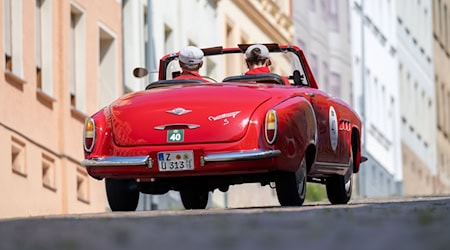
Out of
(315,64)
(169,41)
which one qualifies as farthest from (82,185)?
(315,64)

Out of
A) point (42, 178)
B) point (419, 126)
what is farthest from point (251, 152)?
point (419, 126)

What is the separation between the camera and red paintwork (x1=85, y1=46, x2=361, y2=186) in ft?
54.2

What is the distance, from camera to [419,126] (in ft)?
248

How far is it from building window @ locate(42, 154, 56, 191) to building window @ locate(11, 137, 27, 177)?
3.68 feet

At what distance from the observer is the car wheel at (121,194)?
17234mm

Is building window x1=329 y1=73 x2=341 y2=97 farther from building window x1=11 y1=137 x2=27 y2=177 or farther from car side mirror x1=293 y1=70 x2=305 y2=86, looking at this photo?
car side mirror x1=293 y1=70 x2=305 y2=86

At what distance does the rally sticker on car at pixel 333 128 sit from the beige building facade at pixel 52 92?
30.2 feet

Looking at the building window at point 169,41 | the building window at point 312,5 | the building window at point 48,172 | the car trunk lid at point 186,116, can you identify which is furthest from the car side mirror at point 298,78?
the building window at point 312,5

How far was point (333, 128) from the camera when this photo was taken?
1838 centimetres

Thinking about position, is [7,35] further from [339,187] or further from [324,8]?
[324,8]

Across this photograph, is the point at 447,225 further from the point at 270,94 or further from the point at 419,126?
the point at 419,126

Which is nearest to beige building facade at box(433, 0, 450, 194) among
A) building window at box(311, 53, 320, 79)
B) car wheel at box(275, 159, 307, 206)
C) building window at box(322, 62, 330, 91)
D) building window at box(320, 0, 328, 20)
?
building window at box(320, 0, 328, 20)

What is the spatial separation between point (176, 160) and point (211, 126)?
448mm

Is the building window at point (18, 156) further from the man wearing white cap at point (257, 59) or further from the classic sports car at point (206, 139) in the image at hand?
the classic sports car at point (206, 139)
